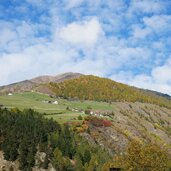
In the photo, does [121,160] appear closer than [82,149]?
Yes

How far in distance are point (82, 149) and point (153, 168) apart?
2579 inches

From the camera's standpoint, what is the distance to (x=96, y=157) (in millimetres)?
145000

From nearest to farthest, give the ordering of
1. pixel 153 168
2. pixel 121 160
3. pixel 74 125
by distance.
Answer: pixel 153 168 < pixel 121 160 < pixel 74 125

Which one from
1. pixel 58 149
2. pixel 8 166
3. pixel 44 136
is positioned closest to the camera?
pixel 8 166

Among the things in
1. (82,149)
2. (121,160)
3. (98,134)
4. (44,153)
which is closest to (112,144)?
(98,134)

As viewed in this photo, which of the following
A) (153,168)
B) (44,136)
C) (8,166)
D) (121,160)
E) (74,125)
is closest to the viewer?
(153,168)

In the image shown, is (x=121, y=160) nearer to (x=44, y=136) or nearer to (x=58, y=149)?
(x=58, y=149)

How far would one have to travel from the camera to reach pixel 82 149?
14938cm

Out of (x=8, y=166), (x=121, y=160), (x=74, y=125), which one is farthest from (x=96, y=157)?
(x=121, y=160)

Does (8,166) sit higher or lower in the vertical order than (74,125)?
lower

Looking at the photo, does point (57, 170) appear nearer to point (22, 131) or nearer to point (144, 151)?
point (22, 131)

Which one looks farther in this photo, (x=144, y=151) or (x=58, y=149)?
(x=58, y=149)

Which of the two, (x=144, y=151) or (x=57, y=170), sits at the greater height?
(x=144, y=151)

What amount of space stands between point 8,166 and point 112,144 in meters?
68.7
